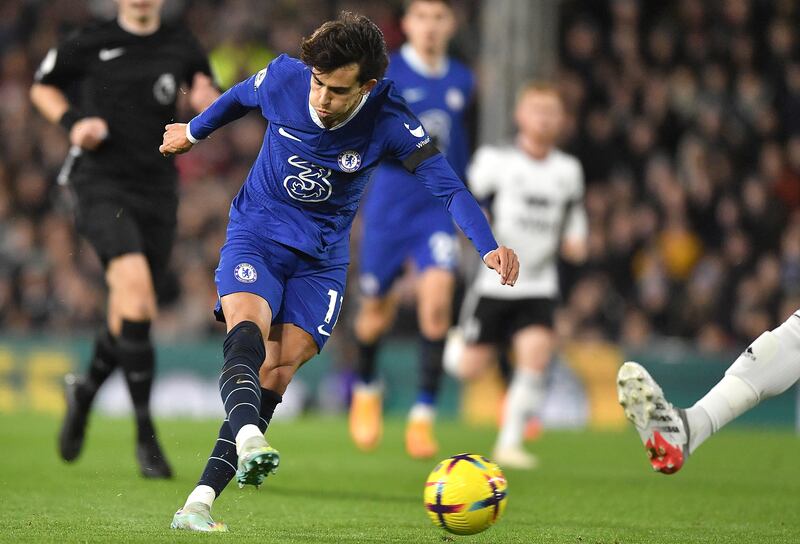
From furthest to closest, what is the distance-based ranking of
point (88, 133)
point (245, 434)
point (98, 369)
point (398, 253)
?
1. point (398, 253)
2. point (98, 369)
3. point (88, 133)
4. point (245, 434)

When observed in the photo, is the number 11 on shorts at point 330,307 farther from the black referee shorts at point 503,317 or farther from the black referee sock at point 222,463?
the black referee shorts at point 503,317

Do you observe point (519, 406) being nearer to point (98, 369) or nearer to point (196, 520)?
point (98, 369)

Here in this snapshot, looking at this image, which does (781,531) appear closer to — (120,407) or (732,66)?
(120,407)

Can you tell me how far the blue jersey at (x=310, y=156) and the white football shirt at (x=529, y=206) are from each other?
13.3 ft

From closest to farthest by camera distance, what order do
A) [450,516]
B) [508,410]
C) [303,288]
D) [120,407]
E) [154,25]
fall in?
[450,516] → [303,288] → [154,25] → [508,410] → [120,407]

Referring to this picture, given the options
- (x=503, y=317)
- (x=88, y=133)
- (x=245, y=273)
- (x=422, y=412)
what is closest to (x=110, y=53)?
(x=88, y=133)

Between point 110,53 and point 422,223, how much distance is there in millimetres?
2704

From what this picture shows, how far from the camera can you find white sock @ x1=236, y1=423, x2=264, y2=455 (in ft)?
14.7

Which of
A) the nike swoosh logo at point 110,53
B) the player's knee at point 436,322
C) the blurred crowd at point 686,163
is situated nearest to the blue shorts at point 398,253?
the player's knee at point 436,322

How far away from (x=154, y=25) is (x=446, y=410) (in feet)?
24.1

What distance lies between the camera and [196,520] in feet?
15.8

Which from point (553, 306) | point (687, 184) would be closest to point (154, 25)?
point (553, 306)

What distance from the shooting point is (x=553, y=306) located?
936 centimetres

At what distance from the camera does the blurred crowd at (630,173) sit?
47.1ft
